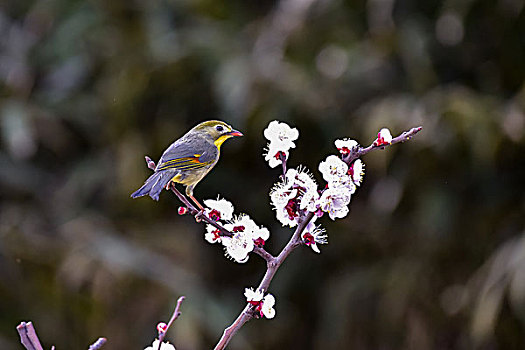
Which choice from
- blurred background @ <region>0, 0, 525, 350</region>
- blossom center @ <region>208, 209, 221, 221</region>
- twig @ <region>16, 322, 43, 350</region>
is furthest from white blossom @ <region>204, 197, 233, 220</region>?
blurred background @ <region>0, 0, 525, 350</region>

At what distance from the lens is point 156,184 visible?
53cm

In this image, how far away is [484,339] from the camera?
189cm

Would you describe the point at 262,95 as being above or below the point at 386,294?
above

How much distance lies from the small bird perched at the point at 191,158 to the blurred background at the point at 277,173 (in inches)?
56.6

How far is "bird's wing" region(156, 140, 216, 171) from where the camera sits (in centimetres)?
55

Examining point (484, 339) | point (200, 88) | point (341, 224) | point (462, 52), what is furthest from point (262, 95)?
point (484, 339)

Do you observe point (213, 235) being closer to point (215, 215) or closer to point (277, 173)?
point (215, 215)

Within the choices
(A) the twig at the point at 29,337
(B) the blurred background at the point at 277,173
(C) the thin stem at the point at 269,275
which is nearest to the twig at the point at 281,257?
(C) the thin stem at the point at 269,275

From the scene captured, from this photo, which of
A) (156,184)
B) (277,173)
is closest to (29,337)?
(156,184)

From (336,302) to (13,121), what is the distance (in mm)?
1160

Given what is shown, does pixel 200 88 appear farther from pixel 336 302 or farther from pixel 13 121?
pixel 336 302

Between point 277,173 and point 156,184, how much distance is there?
1837mm

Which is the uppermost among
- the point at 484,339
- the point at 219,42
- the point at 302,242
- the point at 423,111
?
the point at 219,42

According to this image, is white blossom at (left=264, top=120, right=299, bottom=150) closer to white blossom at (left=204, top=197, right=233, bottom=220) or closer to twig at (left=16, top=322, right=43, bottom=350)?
white blossom at (left=204, top=197, right=233, bottom=220)
